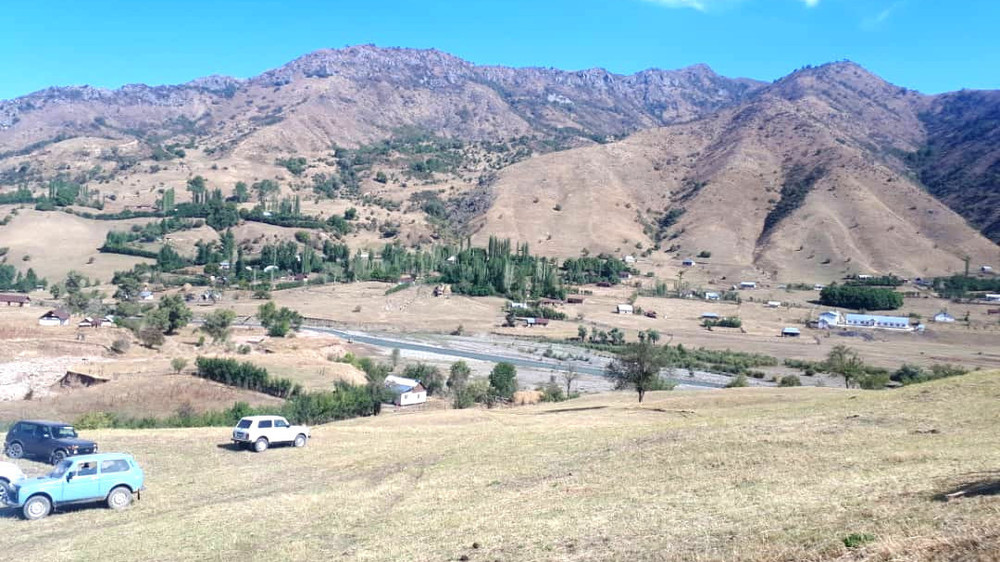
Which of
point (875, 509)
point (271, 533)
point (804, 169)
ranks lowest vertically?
point (271, 533)

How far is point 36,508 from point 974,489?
20.1m

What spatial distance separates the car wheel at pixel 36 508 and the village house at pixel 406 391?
36.3m

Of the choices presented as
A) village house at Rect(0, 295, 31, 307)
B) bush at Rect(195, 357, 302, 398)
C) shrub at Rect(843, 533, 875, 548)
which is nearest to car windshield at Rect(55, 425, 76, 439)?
shrub at Rect(843, 533, 875, 548)

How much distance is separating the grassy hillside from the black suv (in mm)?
2274

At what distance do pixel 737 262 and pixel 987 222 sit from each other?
61.3m

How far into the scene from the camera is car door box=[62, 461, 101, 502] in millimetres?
18344

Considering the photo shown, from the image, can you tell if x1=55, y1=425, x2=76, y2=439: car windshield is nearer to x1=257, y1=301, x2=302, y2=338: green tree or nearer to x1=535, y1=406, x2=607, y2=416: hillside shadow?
x1=535, y1=406, x2=607, y2=416: hillside shadow

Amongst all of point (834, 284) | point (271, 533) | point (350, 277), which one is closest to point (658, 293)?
point (834, 284)

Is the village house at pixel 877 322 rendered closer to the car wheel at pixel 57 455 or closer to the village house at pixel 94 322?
the village house at pixel 94 322

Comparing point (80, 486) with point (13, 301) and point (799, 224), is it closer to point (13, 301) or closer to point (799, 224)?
point (13, 301)

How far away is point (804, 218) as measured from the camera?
166 metres

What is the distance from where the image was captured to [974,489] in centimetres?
1338

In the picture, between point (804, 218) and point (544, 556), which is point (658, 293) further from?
point (544, 556)

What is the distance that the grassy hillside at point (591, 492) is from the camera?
12.5 meters
